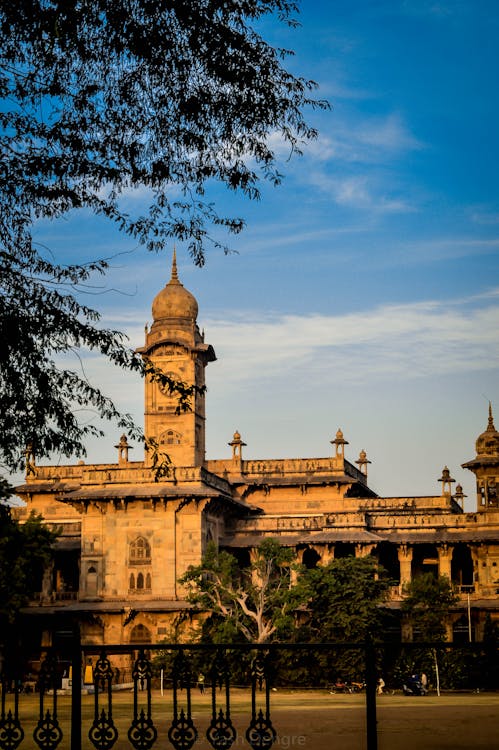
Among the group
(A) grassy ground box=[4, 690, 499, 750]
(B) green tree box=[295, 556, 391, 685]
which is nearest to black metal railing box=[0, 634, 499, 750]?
(B) green tree box=[295, 556, 391, 685]

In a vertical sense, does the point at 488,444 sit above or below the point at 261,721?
above

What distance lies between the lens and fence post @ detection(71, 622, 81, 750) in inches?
580

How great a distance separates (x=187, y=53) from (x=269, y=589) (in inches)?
1238

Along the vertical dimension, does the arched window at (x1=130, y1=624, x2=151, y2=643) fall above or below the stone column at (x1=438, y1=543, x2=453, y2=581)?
below

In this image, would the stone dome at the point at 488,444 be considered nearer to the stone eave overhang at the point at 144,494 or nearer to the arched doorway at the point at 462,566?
the arched doorway at the point at 462,566

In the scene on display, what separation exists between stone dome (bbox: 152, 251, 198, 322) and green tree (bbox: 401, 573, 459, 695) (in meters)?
17.7

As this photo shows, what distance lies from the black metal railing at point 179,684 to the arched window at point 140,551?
436cm

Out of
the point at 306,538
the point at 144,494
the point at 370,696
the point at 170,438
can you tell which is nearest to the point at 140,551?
the point at 144,494

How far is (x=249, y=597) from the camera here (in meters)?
47.9

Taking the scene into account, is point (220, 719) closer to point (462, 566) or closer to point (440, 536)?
point (440, 536)

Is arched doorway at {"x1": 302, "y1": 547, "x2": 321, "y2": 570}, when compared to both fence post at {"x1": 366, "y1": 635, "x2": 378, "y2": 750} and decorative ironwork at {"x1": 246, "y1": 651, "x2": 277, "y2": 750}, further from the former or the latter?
fence post at {"x1": 366, "y1": 635, "x2": 378, "y2": 750}

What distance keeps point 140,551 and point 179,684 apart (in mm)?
14553

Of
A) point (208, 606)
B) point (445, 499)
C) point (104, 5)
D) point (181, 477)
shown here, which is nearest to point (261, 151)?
point (104, 5)

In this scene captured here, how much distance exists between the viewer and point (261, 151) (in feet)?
65.0
